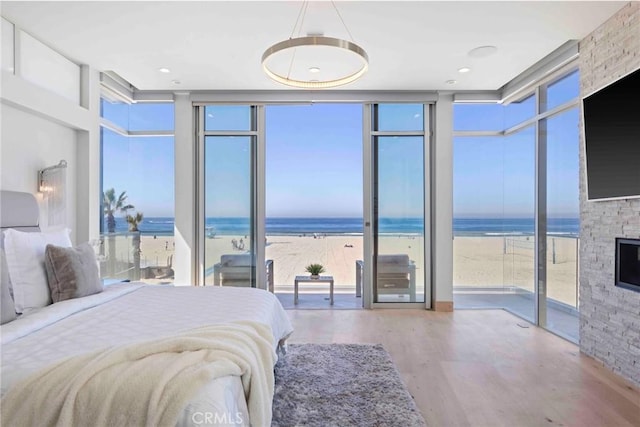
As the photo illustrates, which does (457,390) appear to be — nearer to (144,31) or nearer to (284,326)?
(284,326)

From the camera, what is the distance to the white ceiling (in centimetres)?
270

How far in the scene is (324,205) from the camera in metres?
13.1

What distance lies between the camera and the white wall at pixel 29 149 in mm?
2781

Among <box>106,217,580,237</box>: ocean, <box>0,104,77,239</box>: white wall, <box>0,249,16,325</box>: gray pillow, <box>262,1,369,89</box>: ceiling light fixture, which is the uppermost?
<box>262,1,369,89</box>: ceiling light fixture

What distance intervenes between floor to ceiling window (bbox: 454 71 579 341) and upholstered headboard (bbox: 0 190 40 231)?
15.8 ft

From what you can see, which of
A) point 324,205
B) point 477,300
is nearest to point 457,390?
point 477,300

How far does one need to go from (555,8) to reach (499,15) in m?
0.40

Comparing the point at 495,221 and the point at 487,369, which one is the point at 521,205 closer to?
the point at 495,221

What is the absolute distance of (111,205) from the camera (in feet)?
14.6

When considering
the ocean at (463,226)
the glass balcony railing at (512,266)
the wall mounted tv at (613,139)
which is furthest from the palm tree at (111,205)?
the wall mounted tv at (613,139)

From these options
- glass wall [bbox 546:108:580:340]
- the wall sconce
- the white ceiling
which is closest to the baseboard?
glass wall [bbox 546:108:580:340]

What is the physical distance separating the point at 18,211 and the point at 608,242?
15.5ft

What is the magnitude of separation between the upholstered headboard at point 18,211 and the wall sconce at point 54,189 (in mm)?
233

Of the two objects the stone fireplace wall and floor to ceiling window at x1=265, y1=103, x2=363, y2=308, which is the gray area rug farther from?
floor to ceiling window at x1=265, y1=103, x2=363, y2=308
